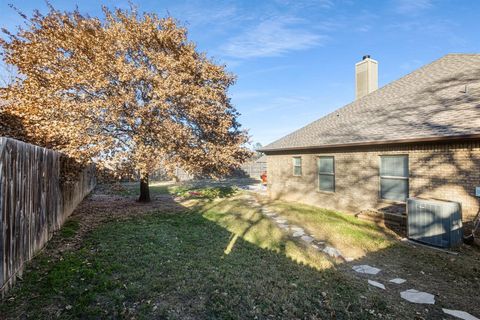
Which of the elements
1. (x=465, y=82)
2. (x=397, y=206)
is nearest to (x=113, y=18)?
(x=397, y=206)

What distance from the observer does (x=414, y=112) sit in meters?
9.16

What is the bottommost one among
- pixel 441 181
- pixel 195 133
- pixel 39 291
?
pixel 39 291

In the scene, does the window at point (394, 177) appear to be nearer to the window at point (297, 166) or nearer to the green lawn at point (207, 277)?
the green lawn at point (207, 277)

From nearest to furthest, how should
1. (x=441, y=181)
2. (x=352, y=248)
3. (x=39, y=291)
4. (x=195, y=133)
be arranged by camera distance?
(x=39, y=291) < (x=352, y=248) < (x=441, y=181) < (x=195, y=133)

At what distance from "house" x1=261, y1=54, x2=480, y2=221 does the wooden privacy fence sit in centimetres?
921

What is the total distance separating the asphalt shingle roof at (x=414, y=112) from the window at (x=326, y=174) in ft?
2.72

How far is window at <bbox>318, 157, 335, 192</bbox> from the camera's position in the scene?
1089 centimetres

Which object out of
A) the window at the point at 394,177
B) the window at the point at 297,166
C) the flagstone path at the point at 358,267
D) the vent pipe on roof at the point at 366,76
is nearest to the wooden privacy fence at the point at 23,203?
the flagstone path at the point at 358,267

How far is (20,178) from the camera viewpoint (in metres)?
4.04

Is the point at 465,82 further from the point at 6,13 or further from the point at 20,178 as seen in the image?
the point at 6,13

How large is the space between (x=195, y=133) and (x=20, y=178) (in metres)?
7.61

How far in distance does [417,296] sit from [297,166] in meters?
9.20

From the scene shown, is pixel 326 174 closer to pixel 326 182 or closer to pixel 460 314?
pixel 326 182

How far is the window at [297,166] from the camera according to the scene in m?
12.8
